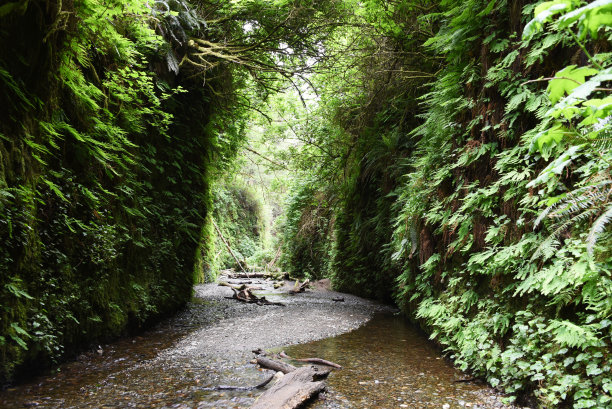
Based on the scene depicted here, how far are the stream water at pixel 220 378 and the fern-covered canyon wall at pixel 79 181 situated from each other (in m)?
0.36

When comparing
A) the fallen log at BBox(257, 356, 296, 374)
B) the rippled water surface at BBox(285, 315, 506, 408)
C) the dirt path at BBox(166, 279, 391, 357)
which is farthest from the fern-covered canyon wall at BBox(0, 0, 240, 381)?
the rippled water surface at BBox(285, 315, 506, 408)

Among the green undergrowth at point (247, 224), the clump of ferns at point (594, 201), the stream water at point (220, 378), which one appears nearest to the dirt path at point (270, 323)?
the stream water at point (220, 378)

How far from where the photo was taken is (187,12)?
620 cm

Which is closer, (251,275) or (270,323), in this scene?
(270,323)

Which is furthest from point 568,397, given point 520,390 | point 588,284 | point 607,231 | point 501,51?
point 501,51

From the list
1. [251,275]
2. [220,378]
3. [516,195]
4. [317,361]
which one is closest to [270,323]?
[317,361]

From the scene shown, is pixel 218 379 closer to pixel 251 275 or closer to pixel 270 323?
pixel 270 323

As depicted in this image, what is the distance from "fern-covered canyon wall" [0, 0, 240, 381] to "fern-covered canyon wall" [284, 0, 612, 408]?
4.19 m

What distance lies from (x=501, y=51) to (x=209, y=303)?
7.93 metres

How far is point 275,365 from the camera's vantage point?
13.1ft

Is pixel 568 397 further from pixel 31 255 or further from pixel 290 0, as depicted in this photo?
pixel 290 0

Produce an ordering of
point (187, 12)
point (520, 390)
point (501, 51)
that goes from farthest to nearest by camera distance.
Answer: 1. point (187, 12)
2. point (501, 51)
3. point (520, 390)

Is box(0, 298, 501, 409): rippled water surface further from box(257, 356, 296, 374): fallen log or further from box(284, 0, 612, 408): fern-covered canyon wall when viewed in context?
box(284, 0, 612, 408): fern-covered canyon wall

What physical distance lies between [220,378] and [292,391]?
1.04m
